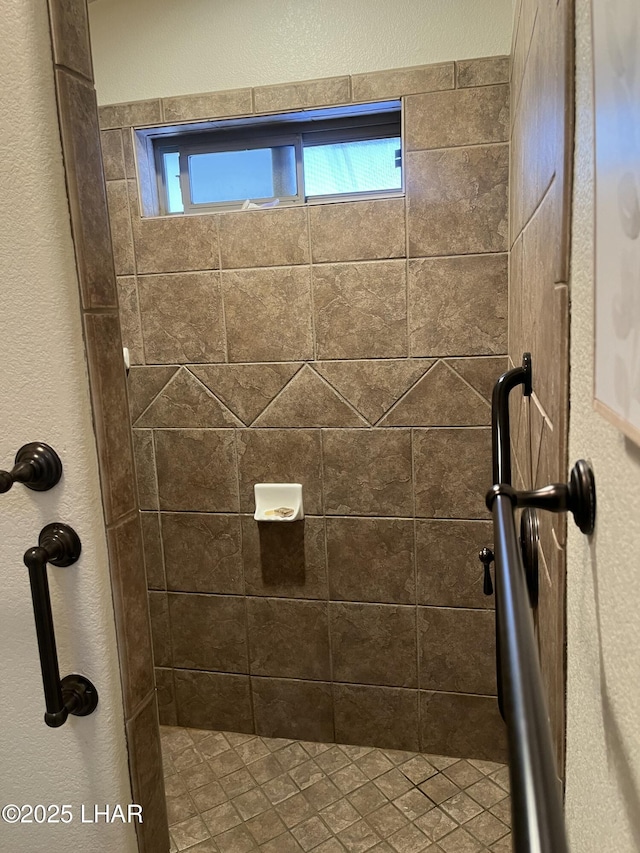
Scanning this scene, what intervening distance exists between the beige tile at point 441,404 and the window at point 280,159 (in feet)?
2.10

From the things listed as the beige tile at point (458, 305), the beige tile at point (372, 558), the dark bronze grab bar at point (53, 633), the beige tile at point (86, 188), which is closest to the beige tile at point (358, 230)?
the beige tile at point (458, 305)

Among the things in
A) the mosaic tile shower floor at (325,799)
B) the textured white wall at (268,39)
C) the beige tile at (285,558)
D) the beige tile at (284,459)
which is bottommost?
the mosaic tile shower floor at (325,799)

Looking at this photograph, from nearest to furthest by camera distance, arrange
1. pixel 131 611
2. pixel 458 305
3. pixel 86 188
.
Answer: pixel 86 188 → pixel 131 611 → pixel 458 305

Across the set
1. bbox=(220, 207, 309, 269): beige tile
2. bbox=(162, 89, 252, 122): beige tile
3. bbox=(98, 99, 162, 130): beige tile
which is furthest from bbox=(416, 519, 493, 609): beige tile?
bbox=(98, 99, 162, 130): beige tile

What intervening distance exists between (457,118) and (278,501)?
4.37 ft

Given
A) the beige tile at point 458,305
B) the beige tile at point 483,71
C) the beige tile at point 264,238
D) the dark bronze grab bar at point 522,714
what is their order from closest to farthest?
the dark bronze grab bar at point 522,714
the beige tile at point 483,71
the beige tile at point 458,305
the beige tile at point 264,238

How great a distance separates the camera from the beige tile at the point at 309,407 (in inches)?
79.7

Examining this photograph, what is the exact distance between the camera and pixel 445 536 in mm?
2020

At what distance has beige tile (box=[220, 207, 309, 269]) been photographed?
1.97m

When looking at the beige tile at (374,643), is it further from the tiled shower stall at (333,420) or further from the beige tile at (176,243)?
the beige tile at (176,243)

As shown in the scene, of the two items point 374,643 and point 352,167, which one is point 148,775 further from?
point 352,167

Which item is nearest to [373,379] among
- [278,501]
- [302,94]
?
[278,501]

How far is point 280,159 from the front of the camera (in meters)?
2.07

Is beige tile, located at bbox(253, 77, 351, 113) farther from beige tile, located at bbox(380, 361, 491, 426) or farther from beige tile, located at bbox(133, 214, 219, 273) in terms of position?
beige tile, located at bbox(380, 361, 491, 426)
